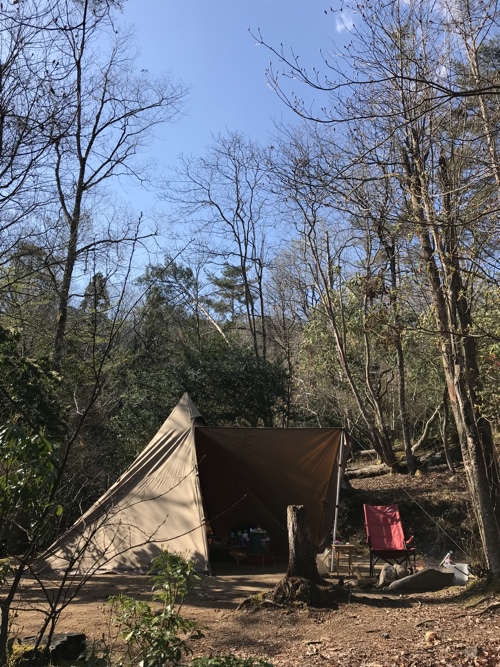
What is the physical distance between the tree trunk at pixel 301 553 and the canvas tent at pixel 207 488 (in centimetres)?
122

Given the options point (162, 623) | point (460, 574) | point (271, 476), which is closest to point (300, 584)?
point (460, 574)

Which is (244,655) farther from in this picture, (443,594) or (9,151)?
(9,151)

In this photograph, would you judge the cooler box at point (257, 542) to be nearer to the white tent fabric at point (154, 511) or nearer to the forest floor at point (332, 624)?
the forest floor at point (332, 624)

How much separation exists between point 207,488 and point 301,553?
12.1 ft

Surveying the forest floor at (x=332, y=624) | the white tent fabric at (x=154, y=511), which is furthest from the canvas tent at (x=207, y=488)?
the forest floor at (x=332, y=624)

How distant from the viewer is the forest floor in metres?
3.66

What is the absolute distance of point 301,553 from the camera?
522 centimetres

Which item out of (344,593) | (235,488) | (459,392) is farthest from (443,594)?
(235,488)

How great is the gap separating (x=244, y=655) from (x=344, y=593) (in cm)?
167

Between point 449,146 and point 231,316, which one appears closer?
point 449,146

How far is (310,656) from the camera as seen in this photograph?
3.77 meters

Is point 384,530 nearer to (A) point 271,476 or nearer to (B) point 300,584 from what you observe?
(A) point 271,476

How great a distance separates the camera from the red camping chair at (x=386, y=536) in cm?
675

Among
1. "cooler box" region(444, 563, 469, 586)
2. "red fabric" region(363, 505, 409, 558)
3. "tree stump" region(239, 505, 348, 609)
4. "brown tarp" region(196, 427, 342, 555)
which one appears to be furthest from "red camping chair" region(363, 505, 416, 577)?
"tree stump" region(239, 505, 348, 609)
